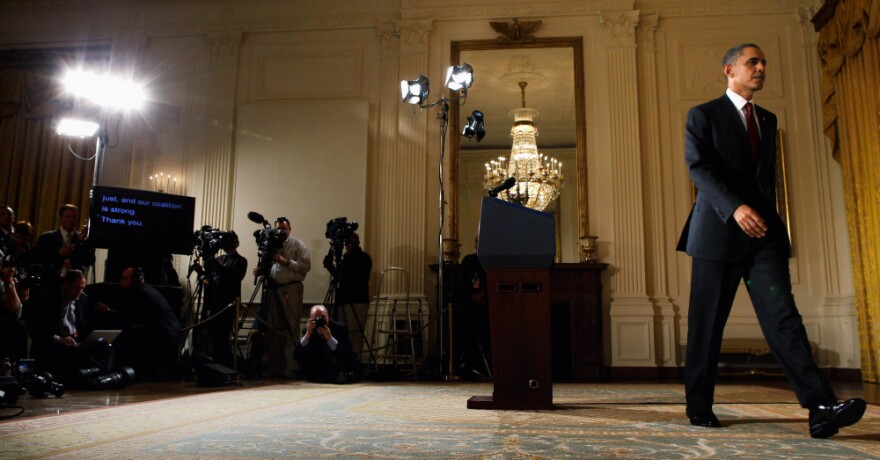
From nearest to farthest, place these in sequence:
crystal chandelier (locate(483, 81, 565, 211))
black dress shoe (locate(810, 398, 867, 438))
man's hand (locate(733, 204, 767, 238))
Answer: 1. black dress shoe (locate(810, 398, 867, 438))
2. man's hand (locate(733, 204, 767, 238))
3. crystal chandelier (locate(483, 81, 565, 211))

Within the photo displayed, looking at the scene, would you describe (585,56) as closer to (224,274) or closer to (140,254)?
(224,274)

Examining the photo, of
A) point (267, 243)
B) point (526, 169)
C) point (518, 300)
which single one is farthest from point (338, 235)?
point (518, 300)

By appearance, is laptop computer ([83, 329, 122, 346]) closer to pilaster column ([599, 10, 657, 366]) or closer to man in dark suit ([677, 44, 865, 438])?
man in dark suit ([677, 44, 865, 438])

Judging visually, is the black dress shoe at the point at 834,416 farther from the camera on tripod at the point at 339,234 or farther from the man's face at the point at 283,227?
the man's face at the point at 283,227

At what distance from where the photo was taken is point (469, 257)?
6488mm

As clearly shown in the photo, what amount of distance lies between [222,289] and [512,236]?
3.97 m

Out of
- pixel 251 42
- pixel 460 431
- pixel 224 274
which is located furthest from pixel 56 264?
pixel 460 431

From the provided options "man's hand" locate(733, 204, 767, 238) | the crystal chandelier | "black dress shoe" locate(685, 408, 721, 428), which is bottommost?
"black dress shoe" locate(685, 408, 721, 428)

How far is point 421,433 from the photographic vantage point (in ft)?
6.59

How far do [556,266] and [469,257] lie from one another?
830 millimetres

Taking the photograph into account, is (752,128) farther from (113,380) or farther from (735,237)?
(113,380)

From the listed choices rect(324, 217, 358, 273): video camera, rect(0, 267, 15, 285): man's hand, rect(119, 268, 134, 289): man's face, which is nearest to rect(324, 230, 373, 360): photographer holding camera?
rect(324, 217, 358, 273): video camera

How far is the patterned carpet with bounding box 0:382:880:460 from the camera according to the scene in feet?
5.44

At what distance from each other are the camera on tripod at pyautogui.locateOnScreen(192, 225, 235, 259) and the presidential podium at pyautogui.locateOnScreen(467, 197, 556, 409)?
13.3 ft
